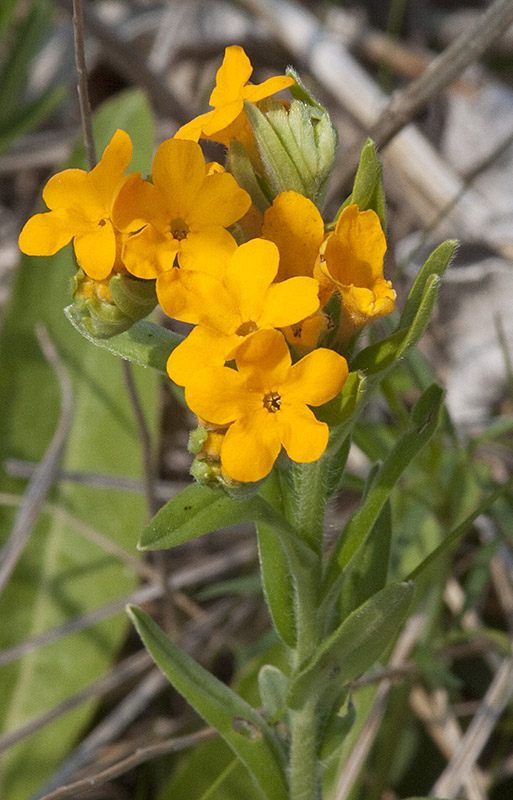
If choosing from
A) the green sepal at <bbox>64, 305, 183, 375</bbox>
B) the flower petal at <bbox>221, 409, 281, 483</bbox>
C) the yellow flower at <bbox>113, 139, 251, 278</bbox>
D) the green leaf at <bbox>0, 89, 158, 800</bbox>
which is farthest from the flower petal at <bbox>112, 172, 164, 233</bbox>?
the green leaf at <bbox>0, 89, 158, 800</bbox>

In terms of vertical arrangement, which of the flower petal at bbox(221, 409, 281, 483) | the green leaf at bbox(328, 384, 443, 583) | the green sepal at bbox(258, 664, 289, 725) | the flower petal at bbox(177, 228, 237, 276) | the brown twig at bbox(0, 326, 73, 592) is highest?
the flower petal at bbox(177, 228, 237, 276)

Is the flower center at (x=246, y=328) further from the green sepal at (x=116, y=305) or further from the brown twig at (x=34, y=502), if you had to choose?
the brown twig at (x=34, y=502)

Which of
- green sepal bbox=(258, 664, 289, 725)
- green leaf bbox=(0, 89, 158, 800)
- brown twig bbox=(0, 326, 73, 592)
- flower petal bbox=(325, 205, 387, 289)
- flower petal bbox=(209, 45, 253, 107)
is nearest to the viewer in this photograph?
flower petal bbox=(325, 205, 387, 289)

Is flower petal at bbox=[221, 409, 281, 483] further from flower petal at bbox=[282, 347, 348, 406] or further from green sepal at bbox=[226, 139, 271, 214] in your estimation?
green sepal at bbox=[226, 139, 271, 214]

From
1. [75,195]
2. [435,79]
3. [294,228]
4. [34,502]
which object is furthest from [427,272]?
[34,502]

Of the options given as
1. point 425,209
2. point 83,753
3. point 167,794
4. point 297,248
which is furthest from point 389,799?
point 425,209

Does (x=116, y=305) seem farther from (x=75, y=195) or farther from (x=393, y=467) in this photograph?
(x=393, y=467)

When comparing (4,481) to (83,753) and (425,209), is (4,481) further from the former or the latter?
(425,209)

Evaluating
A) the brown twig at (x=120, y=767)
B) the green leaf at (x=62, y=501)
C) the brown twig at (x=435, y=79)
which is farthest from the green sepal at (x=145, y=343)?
the green leaf at (x=62, y=501)
